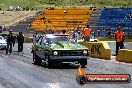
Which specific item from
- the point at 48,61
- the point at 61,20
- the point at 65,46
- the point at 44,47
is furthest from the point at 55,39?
the point at 61,20

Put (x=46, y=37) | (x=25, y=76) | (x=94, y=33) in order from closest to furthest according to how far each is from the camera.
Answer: (x=25, y=76) < (x=46, y=37) < (x=94, y=33)

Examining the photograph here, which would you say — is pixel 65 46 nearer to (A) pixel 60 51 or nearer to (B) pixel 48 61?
(A) pixel 60 51

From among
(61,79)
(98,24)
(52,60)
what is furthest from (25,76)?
(98,24)

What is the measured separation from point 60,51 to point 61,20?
194ft

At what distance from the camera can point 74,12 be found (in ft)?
276

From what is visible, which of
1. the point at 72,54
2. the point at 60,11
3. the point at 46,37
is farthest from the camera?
the point at 60,11

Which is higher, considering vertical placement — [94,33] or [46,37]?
[46,37]

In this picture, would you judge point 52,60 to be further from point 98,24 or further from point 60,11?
point 60,11

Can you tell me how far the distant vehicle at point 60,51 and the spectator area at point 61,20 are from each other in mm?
50173

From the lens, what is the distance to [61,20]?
7956 cm

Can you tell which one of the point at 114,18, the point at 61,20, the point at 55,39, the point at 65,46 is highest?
the point at 55,39

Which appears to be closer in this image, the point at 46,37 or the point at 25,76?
the point at 25,76

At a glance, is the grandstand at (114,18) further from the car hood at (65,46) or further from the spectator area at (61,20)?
the car hood at (65,46)

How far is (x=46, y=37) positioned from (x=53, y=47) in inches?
56.6
